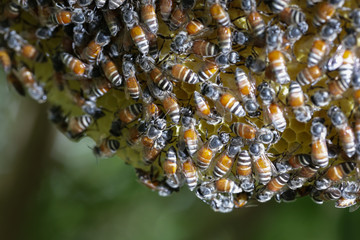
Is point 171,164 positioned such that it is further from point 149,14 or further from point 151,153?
point 149,14

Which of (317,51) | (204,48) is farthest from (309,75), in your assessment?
(204,48)

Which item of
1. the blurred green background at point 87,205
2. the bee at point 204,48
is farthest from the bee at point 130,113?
the blurred green background at point 87,205

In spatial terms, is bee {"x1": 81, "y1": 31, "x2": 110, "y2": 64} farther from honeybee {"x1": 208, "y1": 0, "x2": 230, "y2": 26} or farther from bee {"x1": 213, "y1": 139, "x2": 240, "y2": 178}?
bee {"x1": 213, "y1": 139, "x2": 240, "y2": 178}

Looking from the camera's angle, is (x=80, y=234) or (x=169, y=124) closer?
(x=169, y=124)

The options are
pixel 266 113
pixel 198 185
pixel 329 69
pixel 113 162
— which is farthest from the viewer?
pixel 113 162

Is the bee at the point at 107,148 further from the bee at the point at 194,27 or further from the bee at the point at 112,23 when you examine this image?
the bee at the point at 194,27

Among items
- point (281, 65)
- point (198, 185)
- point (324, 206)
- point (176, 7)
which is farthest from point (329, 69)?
point (324, 206)

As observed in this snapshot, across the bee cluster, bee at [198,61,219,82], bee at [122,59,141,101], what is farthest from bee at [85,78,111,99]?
bee at [198,61,219,82]

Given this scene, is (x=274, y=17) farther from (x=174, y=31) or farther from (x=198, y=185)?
(x=198, y=185)
